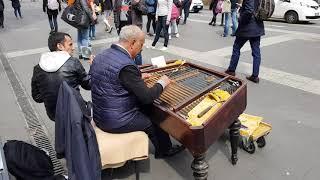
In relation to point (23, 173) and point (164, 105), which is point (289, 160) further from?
point (23, 173)

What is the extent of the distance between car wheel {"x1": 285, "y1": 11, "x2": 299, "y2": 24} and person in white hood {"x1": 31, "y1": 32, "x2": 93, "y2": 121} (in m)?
13.1

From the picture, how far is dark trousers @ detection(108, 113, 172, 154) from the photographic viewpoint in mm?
3330

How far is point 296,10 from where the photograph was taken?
14.9 m

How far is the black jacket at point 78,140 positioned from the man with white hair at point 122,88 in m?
0.32

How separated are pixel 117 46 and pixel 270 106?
2.92 meters

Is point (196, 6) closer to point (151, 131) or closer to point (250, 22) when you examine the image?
point (250, 22)

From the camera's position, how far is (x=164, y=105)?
325 cm

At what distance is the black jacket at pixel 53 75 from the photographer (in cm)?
348

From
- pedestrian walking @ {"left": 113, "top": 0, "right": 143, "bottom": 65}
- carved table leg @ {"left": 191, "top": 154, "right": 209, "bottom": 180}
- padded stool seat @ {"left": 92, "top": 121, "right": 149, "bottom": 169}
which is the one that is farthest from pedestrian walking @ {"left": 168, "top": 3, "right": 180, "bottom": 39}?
carved table leg @ {"left": 191, "top": 154, "right": 209, "bottom": 180}

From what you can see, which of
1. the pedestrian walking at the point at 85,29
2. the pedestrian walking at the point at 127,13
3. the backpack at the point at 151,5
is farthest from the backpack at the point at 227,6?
the pedestrian walking at the point at 85,29

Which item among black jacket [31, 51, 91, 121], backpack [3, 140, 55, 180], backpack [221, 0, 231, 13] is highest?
backpack [221, 0, 231, 13]

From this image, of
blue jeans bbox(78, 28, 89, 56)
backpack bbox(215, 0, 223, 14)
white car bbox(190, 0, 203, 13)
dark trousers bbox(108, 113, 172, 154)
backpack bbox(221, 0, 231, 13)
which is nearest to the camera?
dark trousers bbox(108, 113, 172, 154)

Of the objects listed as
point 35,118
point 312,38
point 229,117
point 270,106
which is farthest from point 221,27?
point 229,117

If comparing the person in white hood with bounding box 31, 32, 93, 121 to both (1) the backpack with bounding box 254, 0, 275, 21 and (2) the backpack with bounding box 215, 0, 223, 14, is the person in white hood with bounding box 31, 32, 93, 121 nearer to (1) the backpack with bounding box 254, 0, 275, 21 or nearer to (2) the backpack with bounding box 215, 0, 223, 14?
(1) the backpack with bounding box 254, 0, 275, 21
